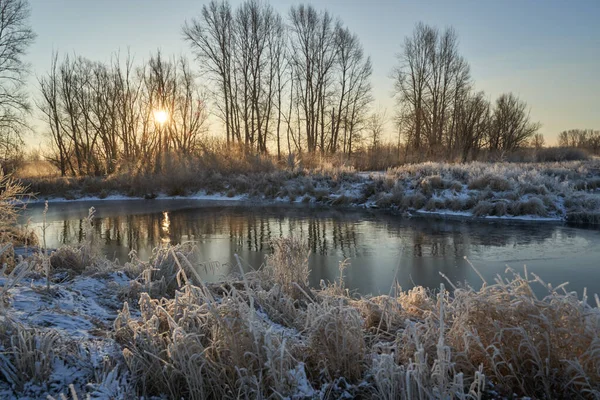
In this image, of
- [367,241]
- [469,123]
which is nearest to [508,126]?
[469,123]

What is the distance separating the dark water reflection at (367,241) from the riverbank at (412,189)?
5.27 feet

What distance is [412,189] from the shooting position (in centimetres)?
1627

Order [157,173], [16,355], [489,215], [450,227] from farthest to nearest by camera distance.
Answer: [157,173] → [489,215] → [450,227] → [16,355]

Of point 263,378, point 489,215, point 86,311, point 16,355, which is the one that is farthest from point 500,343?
point 489,215

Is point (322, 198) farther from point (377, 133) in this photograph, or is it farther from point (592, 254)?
point (377, 133)

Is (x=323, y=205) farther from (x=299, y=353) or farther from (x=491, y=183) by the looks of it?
(x=299, y=353)

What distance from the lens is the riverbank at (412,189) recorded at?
1305 centimetres

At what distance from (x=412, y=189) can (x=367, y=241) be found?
7445mm

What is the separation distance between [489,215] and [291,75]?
20.5 m

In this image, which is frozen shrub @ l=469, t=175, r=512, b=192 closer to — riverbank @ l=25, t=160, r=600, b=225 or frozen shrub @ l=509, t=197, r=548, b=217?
riverbank @ l=25, t=160, r=600, b=225

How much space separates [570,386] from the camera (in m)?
2.67

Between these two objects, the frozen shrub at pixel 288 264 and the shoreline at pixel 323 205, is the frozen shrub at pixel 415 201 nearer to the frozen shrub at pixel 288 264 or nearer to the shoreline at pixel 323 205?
the shoreline at pixel 323 205

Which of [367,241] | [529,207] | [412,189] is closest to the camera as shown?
[367,241]

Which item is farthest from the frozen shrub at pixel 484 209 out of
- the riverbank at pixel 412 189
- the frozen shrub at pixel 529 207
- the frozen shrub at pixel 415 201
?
the frozen shrub at pixel 415 201
